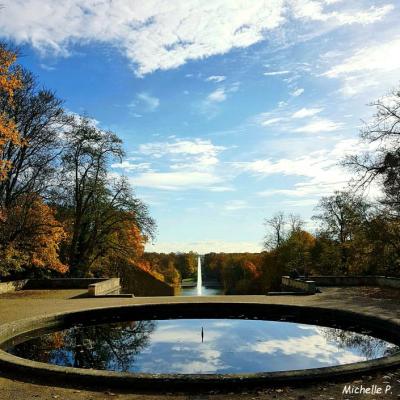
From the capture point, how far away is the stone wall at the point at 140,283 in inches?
1463

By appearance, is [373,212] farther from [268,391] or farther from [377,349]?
[268,391]

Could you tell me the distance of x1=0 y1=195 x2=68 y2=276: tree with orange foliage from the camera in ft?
78.2

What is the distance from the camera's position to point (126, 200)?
116 ft

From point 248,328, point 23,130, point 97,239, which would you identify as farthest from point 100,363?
point 97,239

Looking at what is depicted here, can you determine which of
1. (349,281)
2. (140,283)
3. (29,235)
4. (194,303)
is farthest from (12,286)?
(349,281)

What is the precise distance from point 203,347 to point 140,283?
32.4 metres

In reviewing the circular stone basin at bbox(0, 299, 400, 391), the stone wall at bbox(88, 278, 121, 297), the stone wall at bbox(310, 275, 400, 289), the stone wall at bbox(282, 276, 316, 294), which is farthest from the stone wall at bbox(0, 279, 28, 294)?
the stone wall at bbox(310, 275, 400, 289)

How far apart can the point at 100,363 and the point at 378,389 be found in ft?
20.4

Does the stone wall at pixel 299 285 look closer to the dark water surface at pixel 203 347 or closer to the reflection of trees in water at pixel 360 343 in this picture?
the dark water surface at pixel 203 347

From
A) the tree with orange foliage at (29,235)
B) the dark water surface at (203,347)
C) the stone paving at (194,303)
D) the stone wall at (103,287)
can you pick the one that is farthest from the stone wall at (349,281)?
the tree with orange foliage at (29,235)

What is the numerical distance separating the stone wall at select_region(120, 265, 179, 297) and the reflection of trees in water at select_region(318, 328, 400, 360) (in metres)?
24.8

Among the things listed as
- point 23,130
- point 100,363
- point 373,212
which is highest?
point 23,130

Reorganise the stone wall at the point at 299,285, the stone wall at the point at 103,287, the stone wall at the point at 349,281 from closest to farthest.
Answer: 1. the stone wall at the point at 103,287
2. the stone wall at the point at 299,285
3. the stone wall at the point at 349,281

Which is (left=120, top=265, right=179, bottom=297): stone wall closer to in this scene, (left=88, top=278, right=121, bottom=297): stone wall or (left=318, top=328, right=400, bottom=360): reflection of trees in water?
(left=88, top=278, right=121, bottom=297): stone wall
